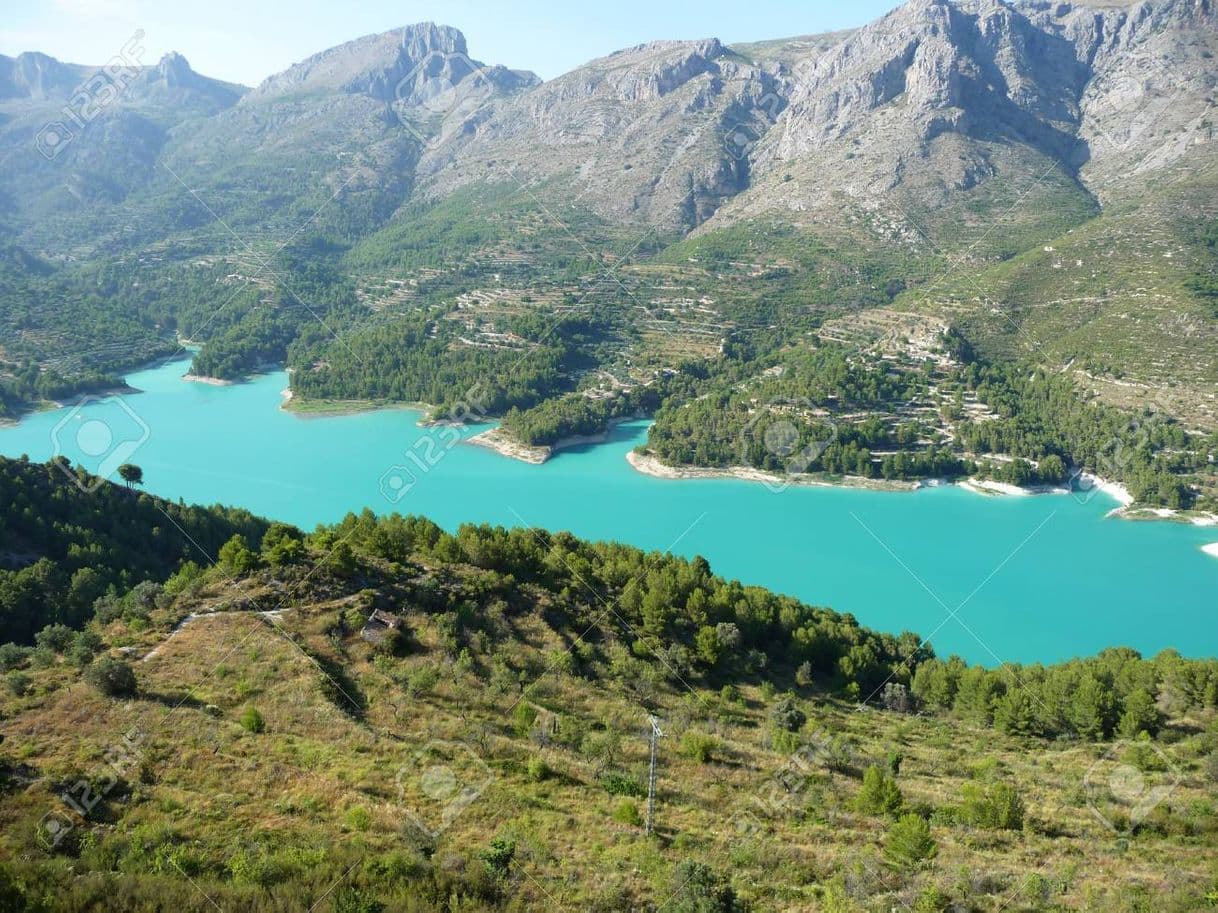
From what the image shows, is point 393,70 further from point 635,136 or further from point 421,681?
point 421,681

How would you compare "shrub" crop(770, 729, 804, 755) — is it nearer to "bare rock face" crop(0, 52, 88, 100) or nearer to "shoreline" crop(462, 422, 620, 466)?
"shoreline" crop(462, 422, 620, 466)

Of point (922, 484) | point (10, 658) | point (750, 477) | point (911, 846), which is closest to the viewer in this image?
point (911, 846)

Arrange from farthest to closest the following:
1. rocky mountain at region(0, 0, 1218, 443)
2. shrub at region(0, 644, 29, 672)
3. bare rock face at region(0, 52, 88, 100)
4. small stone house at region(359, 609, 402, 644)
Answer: bare rock face at region(0, 52, 88, 100) < rocky mountain at region(0, 0, 1218, 443) < small stone house at region(359, 609, 402, 644) < shrub at region(0, 644, 29, 672)

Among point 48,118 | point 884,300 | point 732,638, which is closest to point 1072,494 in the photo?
point 884,300

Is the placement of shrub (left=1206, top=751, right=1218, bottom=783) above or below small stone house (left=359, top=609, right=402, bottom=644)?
below

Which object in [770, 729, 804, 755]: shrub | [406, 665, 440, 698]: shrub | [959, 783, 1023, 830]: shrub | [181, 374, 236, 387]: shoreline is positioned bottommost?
[181, 374, 236, 387]: shoreline

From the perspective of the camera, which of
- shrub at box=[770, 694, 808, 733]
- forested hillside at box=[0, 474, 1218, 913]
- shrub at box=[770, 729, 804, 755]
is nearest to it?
forested hillside at box=[0, 474, 1218, 913]

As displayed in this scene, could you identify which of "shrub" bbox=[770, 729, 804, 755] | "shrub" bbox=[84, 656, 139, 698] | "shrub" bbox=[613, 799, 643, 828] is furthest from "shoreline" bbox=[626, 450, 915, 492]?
"shrub" bbox=[613, 799, 643, 828]

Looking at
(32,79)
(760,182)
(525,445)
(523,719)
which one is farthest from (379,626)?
(32,79)
